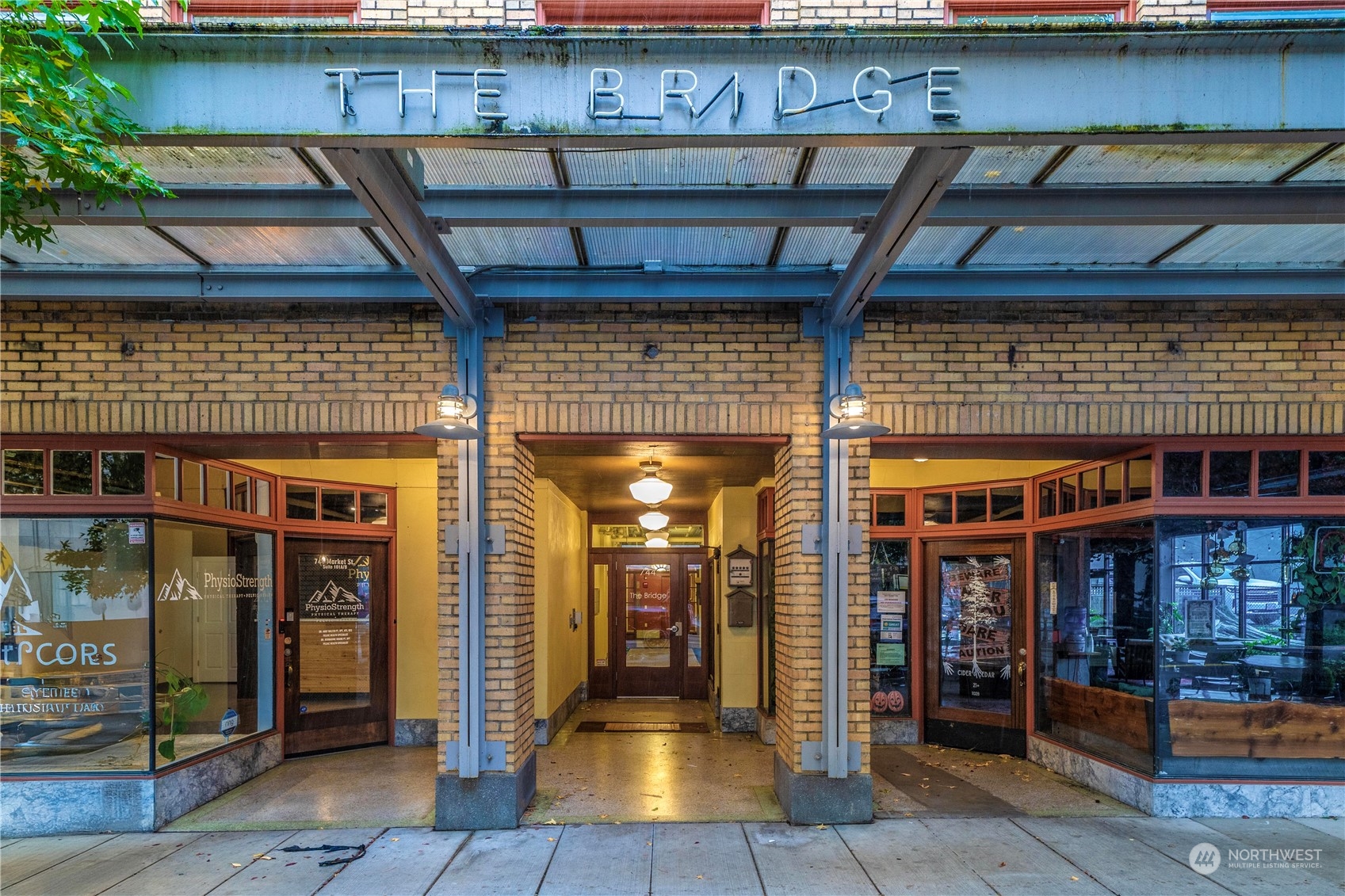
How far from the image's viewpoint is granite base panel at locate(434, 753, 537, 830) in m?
6.30

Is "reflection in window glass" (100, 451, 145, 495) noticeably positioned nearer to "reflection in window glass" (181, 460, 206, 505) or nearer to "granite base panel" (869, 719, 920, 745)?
"reflection in window glass" (181, 460, 206, 505)

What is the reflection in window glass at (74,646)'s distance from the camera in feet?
21.5

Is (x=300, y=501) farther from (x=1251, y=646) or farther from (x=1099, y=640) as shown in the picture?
(x=1251, y=646)

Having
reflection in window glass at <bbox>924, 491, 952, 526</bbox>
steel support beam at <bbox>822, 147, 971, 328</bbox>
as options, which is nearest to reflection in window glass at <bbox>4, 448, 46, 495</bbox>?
steel support beam at <bbox>822, 147, 971, 328</bbox>

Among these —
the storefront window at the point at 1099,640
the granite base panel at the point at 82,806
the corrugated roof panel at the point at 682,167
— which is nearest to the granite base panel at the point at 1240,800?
the storefront window at the point at 1099,640

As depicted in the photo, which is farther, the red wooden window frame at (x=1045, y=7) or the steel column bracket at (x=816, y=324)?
the steel column bracket at (x=816, y=324)

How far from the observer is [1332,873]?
537cm

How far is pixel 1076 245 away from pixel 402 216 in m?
4.48

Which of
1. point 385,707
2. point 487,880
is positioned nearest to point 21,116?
point 487,880

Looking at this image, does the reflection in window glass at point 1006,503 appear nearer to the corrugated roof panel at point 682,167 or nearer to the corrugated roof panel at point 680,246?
the corrugated roof panel at point 680,246

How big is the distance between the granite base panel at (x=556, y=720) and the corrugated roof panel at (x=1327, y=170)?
741 cm

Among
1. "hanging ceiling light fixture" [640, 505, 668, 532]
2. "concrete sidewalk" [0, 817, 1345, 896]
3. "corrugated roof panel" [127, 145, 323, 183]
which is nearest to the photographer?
"corrugated roof panel" [127, 145, 323, 183]

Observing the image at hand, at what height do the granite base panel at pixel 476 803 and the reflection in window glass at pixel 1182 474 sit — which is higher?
the reflection in window glass at pixel 1182 474

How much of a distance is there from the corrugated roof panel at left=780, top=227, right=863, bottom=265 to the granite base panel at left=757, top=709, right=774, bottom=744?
5.42 m
